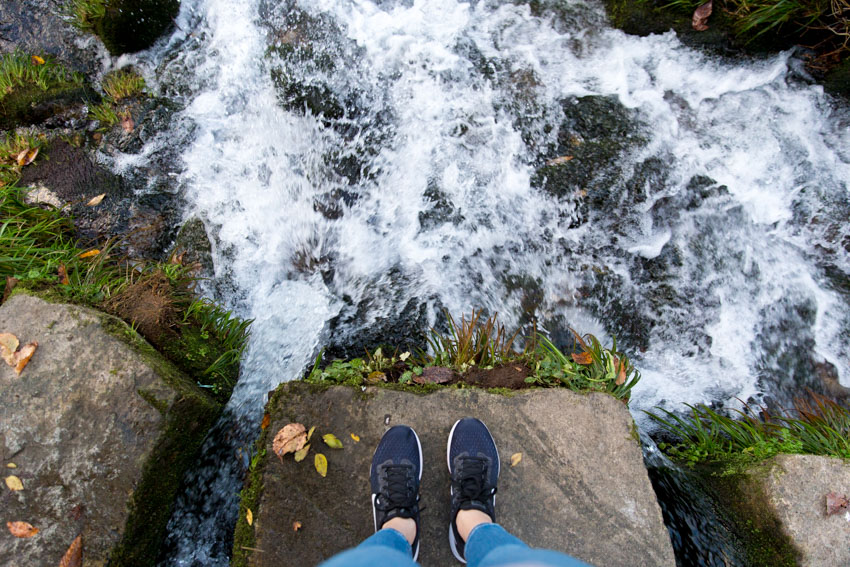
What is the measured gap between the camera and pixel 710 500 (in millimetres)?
2531

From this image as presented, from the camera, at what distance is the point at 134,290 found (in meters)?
2.67

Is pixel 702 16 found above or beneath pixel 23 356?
above

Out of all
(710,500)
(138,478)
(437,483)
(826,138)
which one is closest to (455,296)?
(437,483)

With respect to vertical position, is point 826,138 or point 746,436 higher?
point 826,138

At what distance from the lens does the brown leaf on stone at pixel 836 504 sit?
230 cm

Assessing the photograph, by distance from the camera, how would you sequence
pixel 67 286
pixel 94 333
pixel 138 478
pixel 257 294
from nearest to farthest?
1. pixel 138 478
2. pixel 94 333
3. pixel 67 286
4. pixel 257 294

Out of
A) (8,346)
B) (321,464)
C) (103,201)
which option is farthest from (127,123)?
(321,464)

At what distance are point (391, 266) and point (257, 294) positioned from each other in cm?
103

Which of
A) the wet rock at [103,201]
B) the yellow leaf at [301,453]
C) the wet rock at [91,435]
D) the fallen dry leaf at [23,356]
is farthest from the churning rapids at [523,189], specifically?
the fallen dry leaf at [23,356]

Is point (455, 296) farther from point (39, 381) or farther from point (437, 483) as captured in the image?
point (39, 381)

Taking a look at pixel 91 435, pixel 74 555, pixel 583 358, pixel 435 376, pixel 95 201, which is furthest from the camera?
pixel 95 201

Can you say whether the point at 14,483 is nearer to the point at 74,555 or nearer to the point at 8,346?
the point at 74,555

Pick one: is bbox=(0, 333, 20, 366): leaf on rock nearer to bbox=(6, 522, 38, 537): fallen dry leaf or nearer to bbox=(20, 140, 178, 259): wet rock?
bbox=(6, 522, 38, 537): fallen dry leaf

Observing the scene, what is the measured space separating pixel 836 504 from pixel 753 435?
18.0 inches
